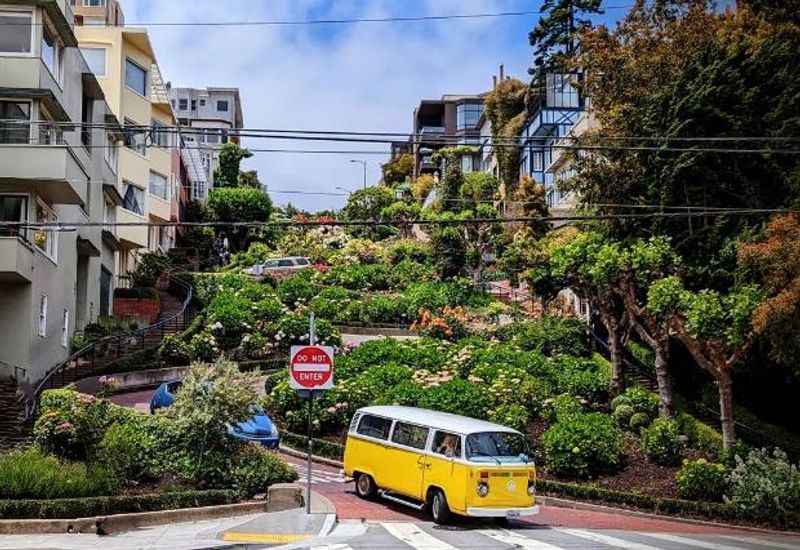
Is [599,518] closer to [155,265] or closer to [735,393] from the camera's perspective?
[735,393]

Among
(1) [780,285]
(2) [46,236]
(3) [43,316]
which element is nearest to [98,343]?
(3) [43,316]

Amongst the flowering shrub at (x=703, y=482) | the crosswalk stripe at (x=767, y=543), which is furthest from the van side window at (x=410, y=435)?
the flowering shrub at (x=703, y=482)

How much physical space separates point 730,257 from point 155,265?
32646mm

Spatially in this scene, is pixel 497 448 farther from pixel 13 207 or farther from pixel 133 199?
pixel 133 199

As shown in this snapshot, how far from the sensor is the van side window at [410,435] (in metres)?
19.5

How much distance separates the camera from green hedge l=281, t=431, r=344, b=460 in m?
26.8

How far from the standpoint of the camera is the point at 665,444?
85.7 feet

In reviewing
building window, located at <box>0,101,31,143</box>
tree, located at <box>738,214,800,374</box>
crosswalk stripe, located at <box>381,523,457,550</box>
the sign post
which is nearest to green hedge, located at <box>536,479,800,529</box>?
tree, located at <box>738,214,800,374</box>

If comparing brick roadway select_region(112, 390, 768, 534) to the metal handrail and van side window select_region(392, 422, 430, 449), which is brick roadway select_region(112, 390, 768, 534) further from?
the metal handrail

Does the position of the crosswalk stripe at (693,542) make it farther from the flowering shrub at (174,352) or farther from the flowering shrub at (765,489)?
the flowering shrub at (174,352)

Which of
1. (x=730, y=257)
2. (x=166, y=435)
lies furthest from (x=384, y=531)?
(x=730, y=257)

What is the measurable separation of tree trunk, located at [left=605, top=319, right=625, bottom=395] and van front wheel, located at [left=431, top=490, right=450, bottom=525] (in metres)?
14.1

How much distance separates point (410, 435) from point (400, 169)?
332 ft

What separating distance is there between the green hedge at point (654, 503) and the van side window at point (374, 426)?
506 cm
